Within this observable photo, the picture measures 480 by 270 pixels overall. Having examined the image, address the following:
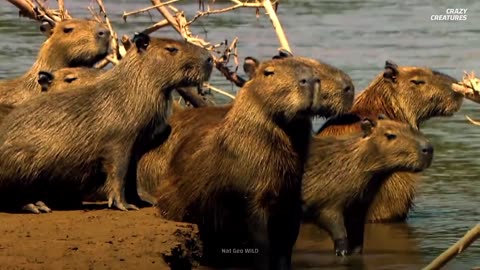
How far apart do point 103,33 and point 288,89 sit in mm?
2320

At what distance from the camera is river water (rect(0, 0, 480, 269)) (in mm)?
10508

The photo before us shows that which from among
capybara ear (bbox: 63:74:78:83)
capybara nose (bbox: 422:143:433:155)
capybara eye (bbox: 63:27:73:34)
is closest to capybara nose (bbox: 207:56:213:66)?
capybara ear (bbox: 63:74:78:83)

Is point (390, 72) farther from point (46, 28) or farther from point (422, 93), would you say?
point (46, 28)

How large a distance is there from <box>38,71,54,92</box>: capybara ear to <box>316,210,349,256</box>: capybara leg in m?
1.94

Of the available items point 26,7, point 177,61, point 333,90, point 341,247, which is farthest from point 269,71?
point 26,7

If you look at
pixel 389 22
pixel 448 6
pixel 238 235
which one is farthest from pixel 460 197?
pixel 448 6

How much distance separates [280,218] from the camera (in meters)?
9.01

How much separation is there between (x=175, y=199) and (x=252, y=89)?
804mm

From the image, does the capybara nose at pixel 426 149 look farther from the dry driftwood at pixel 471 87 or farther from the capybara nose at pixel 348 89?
the dry driftwood at pixel 471 87

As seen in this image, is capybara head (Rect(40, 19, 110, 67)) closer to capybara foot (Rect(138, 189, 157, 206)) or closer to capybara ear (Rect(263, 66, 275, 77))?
capybara foot (Rect(138, 189, 157, 206))

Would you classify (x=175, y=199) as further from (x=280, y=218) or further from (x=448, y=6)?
(x=448, y=6)

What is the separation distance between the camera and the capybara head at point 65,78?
10383mm

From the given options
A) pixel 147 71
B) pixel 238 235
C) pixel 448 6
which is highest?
pixel 147 71

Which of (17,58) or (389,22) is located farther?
(389,22)
